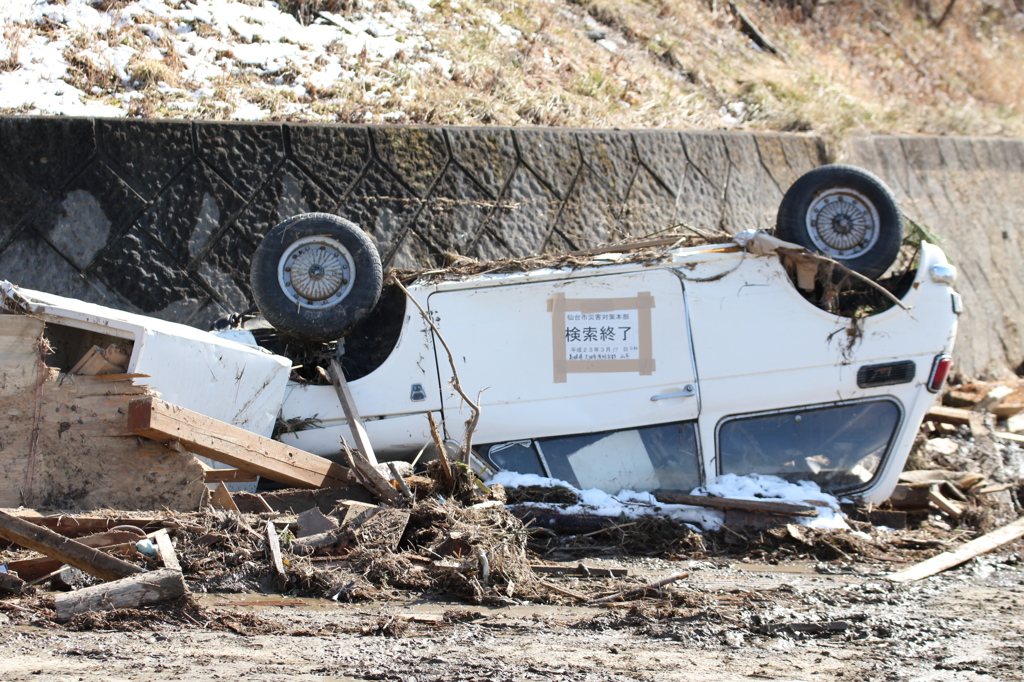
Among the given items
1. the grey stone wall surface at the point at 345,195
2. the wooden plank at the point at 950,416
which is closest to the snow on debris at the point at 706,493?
the grey stone wall surface at the point at 345,195

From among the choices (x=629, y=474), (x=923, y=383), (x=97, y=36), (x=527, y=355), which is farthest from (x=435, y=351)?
(x=97, y=36)

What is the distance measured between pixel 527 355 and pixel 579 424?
541 mm

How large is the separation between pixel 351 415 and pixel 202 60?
A: 4609 mm

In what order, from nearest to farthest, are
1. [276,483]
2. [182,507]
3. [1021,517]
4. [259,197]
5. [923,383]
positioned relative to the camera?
[182,507], [276,483], [923,383], [1021,517], [259,197]

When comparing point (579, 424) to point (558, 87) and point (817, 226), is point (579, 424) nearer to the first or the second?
point (817, 226)

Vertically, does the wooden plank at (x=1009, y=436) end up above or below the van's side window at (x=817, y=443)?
below

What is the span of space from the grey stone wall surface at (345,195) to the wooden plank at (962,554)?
436 cm

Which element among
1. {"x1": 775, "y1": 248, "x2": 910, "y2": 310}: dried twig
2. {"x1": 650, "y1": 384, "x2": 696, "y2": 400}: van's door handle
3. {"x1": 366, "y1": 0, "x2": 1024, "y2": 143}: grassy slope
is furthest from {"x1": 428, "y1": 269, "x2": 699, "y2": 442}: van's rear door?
{"x1": 366, "y1": 0, "x2": 1024, "y2": 143}: grassy slope

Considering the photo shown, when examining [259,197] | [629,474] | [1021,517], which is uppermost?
[259,197]

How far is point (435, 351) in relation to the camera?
17.1 feet

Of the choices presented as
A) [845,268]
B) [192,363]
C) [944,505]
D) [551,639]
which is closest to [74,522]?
[192,363]

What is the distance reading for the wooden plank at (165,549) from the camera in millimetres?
3592

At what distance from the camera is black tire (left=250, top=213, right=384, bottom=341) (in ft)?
16.8

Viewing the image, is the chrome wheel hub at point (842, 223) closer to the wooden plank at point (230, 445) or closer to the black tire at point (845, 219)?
the black tire at point (845, 219)
